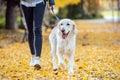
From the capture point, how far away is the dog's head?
8719 millimetres

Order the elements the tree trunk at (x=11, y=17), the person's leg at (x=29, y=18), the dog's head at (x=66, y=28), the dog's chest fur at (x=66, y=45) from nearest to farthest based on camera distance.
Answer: the dog's head at (x=66, y=28), the dog's chest fur at (x=66, y=45), the person's leg at (x=29, y=18), the tree trunk at (x=11, y=17)

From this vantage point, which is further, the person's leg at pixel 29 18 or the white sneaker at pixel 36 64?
the person's leg at pixel 29 18

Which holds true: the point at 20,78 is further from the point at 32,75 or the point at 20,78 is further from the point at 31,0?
the point at 31,0

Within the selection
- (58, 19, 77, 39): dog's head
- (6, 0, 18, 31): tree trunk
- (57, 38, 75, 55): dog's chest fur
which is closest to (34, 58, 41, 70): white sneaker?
(57, 38, 75, 55): dog's chest fur

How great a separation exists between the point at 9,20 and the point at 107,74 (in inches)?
763

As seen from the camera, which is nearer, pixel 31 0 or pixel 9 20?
pixel 31 0

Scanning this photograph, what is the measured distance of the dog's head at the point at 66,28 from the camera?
8719mm

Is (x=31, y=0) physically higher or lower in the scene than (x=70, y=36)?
higher

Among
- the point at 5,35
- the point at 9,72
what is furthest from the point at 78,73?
the point at 5,35

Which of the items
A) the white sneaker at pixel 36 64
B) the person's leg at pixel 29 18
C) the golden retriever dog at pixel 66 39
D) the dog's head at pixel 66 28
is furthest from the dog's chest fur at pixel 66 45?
the person's leg at pixel 29 18

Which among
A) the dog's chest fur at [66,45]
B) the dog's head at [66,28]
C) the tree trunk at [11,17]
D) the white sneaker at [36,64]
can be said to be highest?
the dog's head at [66,28]

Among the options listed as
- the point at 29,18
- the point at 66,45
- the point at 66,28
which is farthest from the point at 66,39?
the point at 29,18

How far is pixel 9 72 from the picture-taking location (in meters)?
9.36

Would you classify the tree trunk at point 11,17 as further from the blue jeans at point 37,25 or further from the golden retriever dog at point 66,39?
the golden retriever dog at point 66,39
